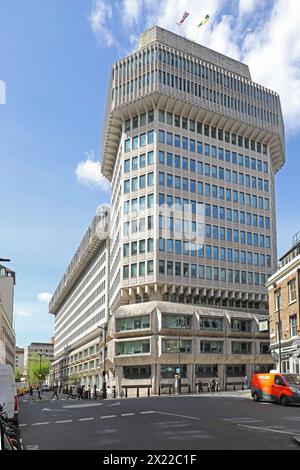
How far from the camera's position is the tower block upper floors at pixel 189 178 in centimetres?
7844

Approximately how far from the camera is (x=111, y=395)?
7550 centimetres

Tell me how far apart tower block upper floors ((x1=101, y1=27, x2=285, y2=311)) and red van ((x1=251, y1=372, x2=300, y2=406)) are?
43.4m

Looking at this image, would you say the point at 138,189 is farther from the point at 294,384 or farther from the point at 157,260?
the point at 294,384

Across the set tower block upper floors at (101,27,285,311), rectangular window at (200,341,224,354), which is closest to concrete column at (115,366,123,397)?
tower block upper floors at (101,27,285,311)

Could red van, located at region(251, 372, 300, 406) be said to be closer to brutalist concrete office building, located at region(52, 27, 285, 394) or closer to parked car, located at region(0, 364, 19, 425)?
parked car, located at region(0, 364, 19, 425)

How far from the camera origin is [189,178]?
82.5 m

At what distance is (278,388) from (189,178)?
55.0m

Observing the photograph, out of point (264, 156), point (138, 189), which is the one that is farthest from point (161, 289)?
point (264, 156)

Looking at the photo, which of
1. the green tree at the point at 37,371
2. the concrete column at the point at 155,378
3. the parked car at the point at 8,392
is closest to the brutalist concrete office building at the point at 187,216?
the concrete column at the point at 155,378

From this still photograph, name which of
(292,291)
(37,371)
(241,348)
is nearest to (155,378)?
(241,348)

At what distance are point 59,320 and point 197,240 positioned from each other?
121m

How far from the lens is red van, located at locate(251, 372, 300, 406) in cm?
2928

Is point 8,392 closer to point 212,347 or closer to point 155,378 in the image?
point 155,378

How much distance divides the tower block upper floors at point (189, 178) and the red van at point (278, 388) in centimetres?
4336
